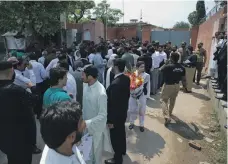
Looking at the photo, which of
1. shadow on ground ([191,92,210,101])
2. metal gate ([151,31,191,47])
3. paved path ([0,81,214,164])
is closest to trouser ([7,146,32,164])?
paved path ([0,81,214,164])

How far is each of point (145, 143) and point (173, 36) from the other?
61.1ft

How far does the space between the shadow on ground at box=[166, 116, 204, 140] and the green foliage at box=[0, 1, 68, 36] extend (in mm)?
7625

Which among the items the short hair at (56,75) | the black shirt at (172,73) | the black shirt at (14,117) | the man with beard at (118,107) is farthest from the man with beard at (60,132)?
the black shirt at (172,73)

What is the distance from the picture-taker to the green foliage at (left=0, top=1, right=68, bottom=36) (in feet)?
33.5

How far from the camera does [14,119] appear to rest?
2963mm

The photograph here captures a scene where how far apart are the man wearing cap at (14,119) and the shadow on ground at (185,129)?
3604mm

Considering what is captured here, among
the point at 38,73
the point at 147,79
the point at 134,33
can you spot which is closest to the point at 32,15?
the point at 38,73

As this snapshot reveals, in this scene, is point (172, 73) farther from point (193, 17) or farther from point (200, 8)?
point (193, 17)

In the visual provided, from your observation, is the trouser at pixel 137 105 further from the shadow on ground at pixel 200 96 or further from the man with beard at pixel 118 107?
the shadow on ground at pixel 200 96

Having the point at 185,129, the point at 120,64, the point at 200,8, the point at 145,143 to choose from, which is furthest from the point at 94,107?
the point at 200,8

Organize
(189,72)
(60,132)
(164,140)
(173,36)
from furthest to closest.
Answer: (173,36), (189,72), (164,140), (60,132)

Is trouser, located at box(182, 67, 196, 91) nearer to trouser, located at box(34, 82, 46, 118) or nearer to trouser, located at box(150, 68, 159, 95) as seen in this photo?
trouser, located at box(150, 68, 159, 95)

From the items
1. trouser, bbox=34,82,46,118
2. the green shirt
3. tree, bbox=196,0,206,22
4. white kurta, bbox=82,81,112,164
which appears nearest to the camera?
the green shirt

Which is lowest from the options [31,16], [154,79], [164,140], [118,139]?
[164,140]
